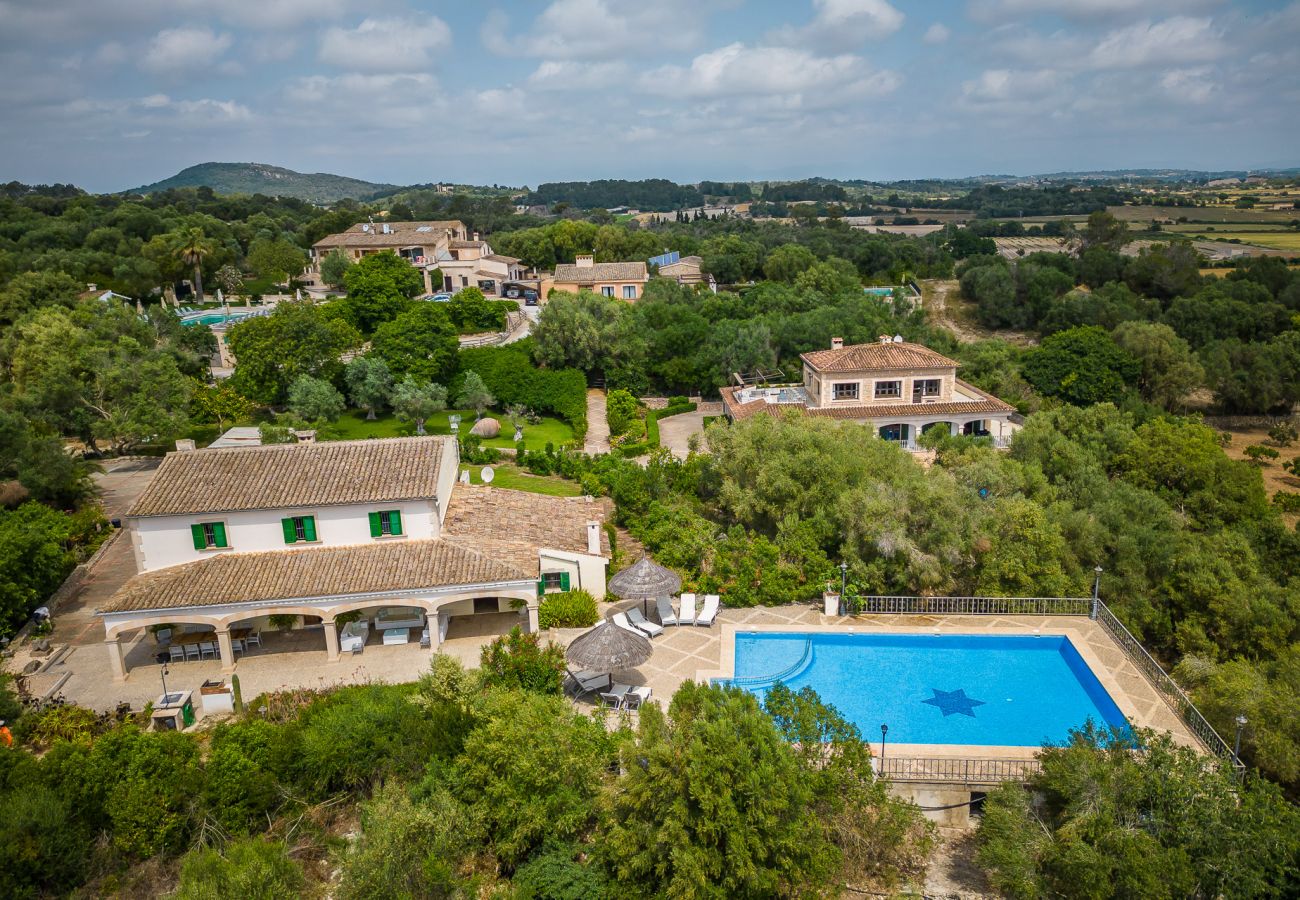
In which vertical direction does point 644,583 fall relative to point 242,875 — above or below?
below

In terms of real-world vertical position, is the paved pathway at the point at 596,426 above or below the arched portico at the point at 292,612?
below

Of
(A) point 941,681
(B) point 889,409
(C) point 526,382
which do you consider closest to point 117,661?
(A) point 941,681

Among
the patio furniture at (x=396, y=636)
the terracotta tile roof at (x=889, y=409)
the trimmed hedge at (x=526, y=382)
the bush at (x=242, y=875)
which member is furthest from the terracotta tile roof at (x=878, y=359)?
the bush at (x=242, y=875)

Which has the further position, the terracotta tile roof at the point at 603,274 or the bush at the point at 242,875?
the terracotta tile roof at the point at 603,274

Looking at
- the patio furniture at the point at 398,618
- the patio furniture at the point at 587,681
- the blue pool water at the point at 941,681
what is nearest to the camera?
the blue pool water at the point at 941,681

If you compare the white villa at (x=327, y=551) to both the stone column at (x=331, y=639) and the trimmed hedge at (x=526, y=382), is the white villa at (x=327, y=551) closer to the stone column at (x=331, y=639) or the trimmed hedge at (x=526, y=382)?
the stone column at (x=331, y=639)

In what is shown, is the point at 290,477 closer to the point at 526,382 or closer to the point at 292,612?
the point at 292,612

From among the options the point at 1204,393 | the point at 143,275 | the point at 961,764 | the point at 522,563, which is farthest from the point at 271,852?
the point at 143,275
